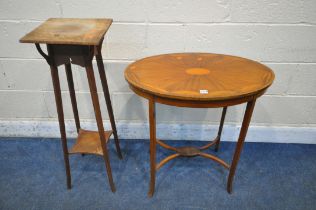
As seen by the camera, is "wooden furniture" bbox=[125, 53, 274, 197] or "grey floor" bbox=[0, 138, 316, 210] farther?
"grey floor" bbox=[0, 138, 316, 210]

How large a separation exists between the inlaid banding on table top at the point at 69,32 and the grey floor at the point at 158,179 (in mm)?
947

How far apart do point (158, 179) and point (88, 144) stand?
506 millimetres

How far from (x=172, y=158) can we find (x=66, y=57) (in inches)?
37.3

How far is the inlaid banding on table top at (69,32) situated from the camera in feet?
3.63

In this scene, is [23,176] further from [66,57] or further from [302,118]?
[302,118]

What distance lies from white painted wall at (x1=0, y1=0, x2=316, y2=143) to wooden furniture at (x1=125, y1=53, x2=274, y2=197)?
21cm

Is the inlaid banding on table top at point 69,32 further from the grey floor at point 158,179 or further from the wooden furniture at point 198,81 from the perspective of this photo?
the grey floor at point 158,179

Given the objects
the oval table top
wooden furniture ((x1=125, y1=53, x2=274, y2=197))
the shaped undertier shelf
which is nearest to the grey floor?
wooden furniture ((x1=125, y1=53, x2=274, y2=197))

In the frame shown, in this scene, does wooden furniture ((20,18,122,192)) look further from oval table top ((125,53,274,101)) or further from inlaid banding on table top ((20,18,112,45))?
oval table top ((125,53,274,101))

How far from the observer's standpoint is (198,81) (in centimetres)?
123

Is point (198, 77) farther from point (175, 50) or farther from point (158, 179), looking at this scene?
point (158, 179)

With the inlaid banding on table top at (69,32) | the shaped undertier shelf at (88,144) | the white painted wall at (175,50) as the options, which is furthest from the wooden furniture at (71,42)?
the white painted wall at (175,50)

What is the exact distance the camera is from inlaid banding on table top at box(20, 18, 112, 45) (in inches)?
43.6

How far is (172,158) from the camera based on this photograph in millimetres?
1749
